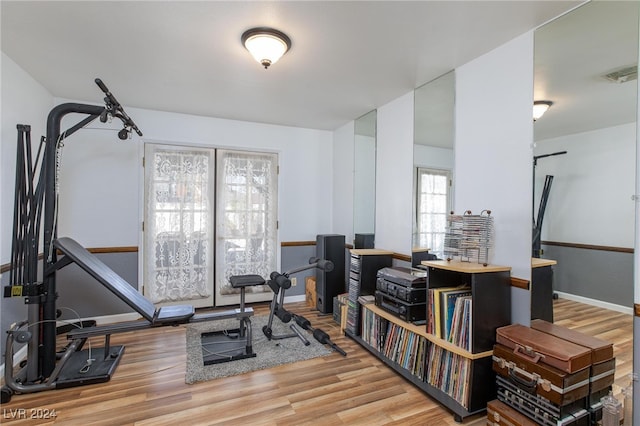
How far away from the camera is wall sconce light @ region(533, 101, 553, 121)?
2.06 m

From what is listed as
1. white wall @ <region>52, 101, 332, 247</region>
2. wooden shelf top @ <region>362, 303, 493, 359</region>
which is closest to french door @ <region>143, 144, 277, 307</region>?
white wall @ <region>52, 101, 332, 247</region>

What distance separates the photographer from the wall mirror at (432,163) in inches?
107

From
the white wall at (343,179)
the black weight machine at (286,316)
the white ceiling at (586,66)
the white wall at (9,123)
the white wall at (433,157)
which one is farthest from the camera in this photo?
the white wall at (343,179)

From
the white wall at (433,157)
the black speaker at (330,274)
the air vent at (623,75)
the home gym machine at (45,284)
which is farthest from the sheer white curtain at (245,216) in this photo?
the air vent at (623,75)

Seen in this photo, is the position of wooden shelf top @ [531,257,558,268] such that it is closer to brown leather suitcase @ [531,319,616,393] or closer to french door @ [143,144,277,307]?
brown leather suitcase @ [531,319,616,393]

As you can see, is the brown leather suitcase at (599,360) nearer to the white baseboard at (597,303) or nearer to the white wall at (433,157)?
the white baseboard at (597,303)

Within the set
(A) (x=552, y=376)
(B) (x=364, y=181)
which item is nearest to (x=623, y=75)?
(A) (x=552, y=376)

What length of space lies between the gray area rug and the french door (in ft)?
2.33

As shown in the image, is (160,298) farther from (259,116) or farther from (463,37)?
(463,37)

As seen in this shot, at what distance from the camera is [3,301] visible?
2521 mm

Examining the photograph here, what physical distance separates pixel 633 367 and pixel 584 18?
204 centimetres

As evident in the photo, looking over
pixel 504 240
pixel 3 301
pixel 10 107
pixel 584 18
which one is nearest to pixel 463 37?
pixel 584 18

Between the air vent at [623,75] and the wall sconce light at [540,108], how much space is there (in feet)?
1.01

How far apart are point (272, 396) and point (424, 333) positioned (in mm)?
1242
